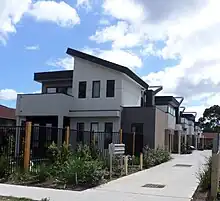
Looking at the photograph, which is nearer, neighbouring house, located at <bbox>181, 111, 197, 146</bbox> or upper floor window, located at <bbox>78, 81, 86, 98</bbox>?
upper floor window, located at <bbox>78, 81, 86, 98</bbox>

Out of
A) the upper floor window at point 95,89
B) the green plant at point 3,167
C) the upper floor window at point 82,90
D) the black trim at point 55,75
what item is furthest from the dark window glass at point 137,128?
the green plant at point 3,167

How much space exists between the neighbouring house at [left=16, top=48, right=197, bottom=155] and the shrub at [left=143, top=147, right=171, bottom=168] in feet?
3.66

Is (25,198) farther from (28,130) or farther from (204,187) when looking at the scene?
(204,187)

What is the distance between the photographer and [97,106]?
82.5ft

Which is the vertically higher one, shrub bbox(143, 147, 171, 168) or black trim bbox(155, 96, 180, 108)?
A: black trim bbox(155, 96, 180, 108)

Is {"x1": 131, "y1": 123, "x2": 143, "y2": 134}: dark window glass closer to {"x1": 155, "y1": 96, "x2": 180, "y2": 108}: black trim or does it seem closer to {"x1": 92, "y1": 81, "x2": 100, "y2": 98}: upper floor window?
{"x1": 92, "y1": 81, "x2": 100, "y2": 98}: upper floor window

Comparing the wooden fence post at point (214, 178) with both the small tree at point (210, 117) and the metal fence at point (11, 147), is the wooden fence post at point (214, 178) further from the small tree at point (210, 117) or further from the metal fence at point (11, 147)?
the small tree at point (210, 117)

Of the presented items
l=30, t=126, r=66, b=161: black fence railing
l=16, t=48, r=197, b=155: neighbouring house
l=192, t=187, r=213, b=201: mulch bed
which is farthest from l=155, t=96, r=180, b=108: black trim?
l=192, t=187, r=213, b=201: mulch bed

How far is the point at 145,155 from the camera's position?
2048cm

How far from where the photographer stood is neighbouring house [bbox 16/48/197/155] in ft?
80.0

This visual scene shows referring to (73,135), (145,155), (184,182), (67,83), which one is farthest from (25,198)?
(67,83)

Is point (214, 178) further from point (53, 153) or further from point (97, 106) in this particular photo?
point (97, 106)

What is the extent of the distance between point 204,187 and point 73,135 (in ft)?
42.4

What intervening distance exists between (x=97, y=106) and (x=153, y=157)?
A: 6.00m
